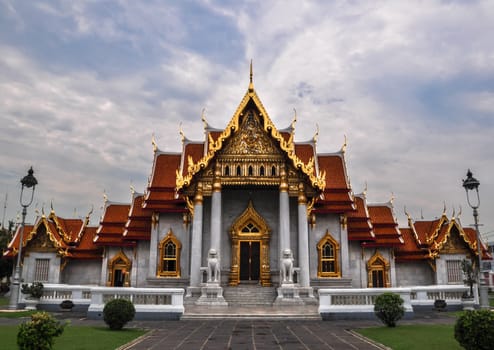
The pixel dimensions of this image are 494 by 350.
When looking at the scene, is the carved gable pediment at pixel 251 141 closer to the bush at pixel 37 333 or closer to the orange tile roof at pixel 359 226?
the orange tile roof at pixel 359 226

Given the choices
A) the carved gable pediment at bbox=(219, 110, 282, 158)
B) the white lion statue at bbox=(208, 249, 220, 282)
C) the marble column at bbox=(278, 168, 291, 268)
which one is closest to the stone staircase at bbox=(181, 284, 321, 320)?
the white lion statue at bbox=(208, 249, 220, 282)

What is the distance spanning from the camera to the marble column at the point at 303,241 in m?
22.4

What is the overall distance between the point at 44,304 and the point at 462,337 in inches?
761

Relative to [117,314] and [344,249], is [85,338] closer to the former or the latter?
[117,314]

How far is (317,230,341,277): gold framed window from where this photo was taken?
2560 centimetres

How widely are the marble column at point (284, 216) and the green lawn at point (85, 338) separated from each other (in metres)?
9.83

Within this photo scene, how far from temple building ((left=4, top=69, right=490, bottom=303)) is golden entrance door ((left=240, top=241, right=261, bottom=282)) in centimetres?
5

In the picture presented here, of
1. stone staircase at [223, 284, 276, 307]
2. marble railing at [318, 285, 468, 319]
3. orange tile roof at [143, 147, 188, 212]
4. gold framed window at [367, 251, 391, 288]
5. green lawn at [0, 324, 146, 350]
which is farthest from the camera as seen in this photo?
gold framed window at [367, 251, 391, 288]

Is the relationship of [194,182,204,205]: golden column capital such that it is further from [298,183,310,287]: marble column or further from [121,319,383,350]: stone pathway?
[121,319,383,350]: stone pathway

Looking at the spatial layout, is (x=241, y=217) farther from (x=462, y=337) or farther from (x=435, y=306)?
(x=462, y=337)

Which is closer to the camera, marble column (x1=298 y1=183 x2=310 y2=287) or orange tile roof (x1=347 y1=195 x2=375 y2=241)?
marble column (x1=298 y1=183 x2=310 y2=287)

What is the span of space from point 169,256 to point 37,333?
58.2ft

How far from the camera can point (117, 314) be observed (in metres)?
14.0

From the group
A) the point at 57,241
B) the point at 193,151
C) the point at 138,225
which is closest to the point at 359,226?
the point at 193,151
